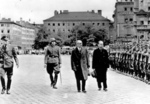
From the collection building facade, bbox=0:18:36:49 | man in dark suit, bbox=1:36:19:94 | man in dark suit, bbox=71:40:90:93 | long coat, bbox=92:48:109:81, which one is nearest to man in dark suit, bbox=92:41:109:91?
long coat, bbox=92:48:109:81

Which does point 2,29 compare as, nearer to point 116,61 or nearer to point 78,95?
point 116,61

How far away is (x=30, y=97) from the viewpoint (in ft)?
36.5

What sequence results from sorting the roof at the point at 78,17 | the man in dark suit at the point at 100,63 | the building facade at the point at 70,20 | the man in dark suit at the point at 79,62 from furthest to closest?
the roof at the point at 78,17, the building facade at the point at 70,20, the man in dark suit at the point at 100,63, the man in dark suit at the point at 79,62

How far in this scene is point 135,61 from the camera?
754 inches

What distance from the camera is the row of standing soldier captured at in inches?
665

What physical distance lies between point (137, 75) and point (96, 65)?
6469 millimetres

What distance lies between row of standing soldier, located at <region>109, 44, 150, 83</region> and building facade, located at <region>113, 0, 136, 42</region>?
220 ft

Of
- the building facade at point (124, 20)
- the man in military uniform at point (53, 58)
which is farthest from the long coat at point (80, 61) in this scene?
the building facade at point (124, 20)

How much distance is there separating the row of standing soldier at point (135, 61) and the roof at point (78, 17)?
5102 inches

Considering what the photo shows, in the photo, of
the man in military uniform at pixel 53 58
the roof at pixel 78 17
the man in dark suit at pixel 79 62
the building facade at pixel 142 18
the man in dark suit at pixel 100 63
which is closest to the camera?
the man in dark suit at pixel 79 62

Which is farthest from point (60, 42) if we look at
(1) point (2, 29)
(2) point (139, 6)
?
(2) point (139, 6)

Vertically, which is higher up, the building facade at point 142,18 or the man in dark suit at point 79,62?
the building facade at point 142,18

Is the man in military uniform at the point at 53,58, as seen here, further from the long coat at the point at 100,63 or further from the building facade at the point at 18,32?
the building facade at the point at 18,32

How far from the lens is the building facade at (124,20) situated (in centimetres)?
9349
